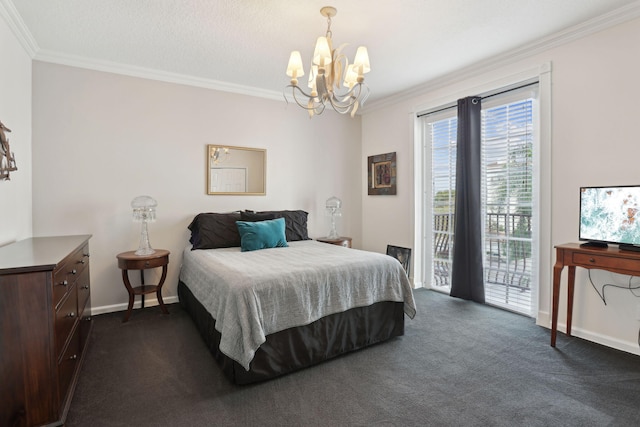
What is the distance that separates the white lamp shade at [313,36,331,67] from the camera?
7.48 ft

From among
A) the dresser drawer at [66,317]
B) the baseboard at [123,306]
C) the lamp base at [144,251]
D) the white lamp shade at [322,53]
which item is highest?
the white lamp shade at [322,53]

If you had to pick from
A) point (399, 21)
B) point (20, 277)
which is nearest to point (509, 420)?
point (20, 277)

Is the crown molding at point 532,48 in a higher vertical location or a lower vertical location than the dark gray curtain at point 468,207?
higher

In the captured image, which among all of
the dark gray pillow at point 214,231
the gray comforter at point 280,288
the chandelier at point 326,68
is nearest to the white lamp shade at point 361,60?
the chandelier at point 326,68

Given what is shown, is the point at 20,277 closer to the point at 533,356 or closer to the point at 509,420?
the point at 509,420

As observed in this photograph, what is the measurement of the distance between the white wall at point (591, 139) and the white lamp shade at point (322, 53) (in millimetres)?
2109

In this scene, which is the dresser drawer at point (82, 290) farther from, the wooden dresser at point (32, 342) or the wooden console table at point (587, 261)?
the wooden console table at point (587, 261)

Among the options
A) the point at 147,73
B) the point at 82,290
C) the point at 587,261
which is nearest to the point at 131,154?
the point at 147,73

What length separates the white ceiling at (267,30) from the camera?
8.01ft

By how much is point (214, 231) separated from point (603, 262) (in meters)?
3.43

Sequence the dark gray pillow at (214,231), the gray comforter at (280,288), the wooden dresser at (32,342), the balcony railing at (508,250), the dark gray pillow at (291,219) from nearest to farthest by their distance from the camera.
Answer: the wooden dresser at (32,342) < the gray comforter at (280,288) < the balcony railing at (508,250) < the dark gray pillow at (214,231) < the dark gray pillow at (291,219)

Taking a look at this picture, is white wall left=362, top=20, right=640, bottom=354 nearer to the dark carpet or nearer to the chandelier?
the dark carpet

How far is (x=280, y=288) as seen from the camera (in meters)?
2.24

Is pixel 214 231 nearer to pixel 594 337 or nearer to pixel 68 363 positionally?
pixel 68 363
